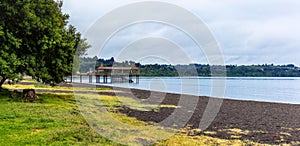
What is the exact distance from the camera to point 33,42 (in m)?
13.9

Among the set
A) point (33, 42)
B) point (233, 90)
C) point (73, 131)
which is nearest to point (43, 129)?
point (73, 131)

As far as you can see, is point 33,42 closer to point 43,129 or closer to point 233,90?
point 43,129

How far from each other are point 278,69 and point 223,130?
8629cm

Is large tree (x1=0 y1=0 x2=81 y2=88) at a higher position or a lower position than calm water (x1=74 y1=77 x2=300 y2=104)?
higher

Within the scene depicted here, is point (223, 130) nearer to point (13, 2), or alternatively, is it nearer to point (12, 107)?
point (12, 107)

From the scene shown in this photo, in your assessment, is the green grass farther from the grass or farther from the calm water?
the calm water

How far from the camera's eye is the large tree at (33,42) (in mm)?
12570

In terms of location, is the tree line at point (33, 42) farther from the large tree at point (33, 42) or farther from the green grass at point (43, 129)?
the green grass at point (43, 129)

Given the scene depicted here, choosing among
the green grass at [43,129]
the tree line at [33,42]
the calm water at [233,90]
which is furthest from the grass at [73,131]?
the calm water at [233,90]

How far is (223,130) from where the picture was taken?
1097cm

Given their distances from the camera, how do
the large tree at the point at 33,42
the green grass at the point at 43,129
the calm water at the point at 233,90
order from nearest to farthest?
1. the green grass at the point at 43,129
2. the large tree at the point at 33,42
3. the calm water at the point at 233,90

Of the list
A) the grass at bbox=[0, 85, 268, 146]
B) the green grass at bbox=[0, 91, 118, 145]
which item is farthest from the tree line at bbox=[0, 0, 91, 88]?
the green grass at bbox=[0, 91, 118, 145]

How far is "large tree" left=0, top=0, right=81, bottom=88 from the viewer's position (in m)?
12.6

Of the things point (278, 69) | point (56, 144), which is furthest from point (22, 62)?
point (278, 69)
